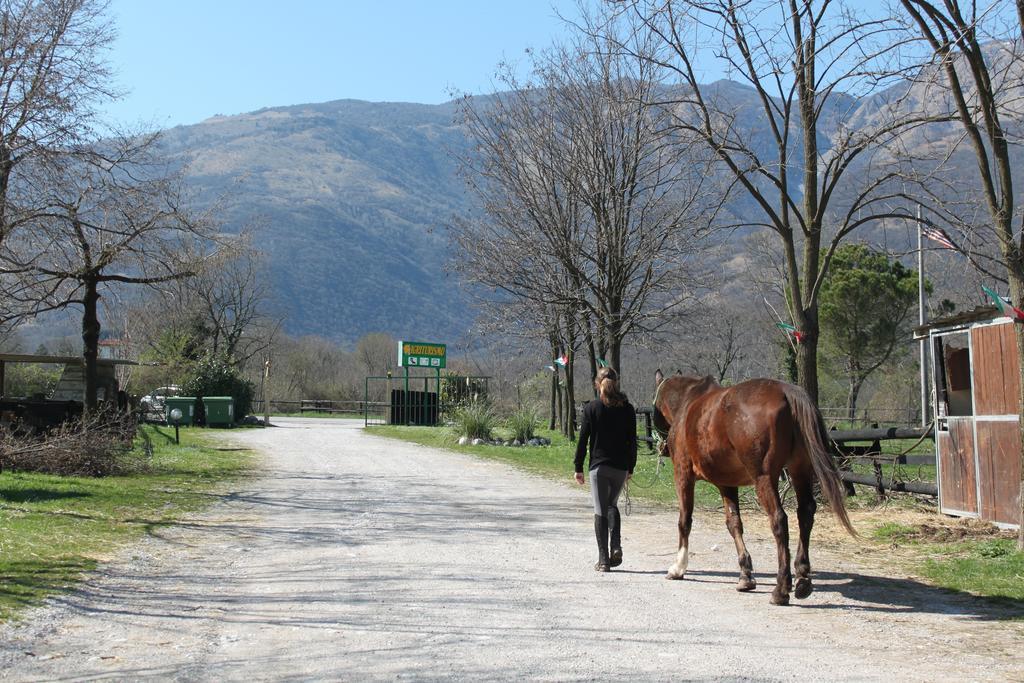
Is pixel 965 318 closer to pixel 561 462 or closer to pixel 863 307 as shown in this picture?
pixel 561 462

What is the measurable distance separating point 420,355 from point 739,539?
43.8 metres

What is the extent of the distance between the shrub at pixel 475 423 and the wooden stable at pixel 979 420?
61.6ft

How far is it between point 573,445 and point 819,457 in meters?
21.6

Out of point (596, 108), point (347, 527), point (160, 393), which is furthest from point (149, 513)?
point (160, 393)

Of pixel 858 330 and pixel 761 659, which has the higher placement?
pixel 858 330

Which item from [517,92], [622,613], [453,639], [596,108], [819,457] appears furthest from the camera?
[517,92]

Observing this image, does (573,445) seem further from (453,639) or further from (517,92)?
(453,639)

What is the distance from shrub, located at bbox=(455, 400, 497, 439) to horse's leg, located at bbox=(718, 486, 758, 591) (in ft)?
73.7

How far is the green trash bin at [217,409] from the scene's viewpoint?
4450 centimetres

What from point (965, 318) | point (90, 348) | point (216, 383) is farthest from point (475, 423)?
point (965, 318)

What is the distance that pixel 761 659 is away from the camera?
6.34 meters

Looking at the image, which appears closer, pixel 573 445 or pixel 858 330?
pixel 573 445

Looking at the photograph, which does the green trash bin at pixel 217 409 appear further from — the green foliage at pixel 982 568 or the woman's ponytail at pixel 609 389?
the green foliage at pixel 982 568

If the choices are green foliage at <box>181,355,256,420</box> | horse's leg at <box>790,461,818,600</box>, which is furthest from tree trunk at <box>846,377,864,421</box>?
horse's leg at <box>790,461,818,600</box>
